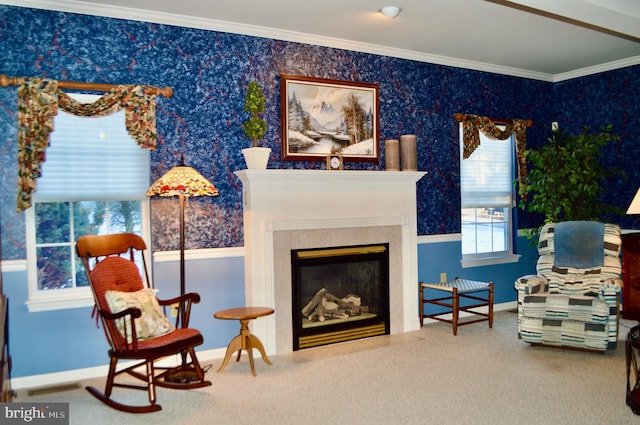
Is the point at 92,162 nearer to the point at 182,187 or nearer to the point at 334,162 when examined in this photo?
the point at 182,187

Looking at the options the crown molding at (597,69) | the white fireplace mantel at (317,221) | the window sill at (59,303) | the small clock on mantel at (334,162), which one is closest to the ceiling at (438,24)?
the crown molding at (597,69)

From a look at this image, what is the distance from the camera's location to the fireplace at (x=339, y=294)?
4656 millimetres

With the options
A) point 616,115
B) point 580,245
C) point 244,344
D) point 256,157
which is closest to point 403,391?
point 244,344

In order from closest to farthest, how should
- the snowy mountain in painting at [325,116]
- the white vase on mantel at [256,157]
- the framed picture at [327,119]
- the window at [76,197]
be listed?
1. the window at [76,197]
2. the white vase on mantel at [256,157]
3. the framed picture at [327,119]
4. the snowy mountain in painting at [325,116]

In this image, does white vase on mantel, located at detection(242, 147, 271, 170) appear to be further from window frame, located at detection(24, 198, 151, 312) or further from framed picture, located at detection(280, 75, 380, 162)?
window frame, located at detection(24, 198, 151, 312)

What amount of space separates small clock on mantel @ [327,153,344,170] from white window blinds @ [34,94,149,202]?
61.2 inches

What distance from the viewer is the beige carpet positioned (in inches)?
124

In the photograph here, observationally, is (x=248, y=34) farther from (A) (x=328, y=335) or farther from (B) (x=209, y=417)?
(B) (x=209, y=417)

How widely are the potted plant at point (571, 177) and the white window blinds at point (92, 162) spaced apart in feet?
13.3

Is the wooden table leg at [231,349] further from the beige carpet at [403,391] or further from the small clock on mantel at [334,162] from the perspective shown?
the small clock on mantel at [334,162]

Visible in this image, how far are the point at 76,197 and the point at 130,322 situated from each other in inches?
46.6

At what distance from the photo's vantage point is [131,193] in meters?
4.17

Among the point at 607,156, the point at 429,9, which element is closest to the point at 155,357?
the point at 429,9

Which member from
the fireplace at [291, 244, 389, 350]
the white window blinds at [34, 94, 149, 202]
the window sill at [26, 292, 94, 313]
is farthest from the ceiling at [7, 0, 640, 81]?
the window sill at [26, 292, 94, 313]
